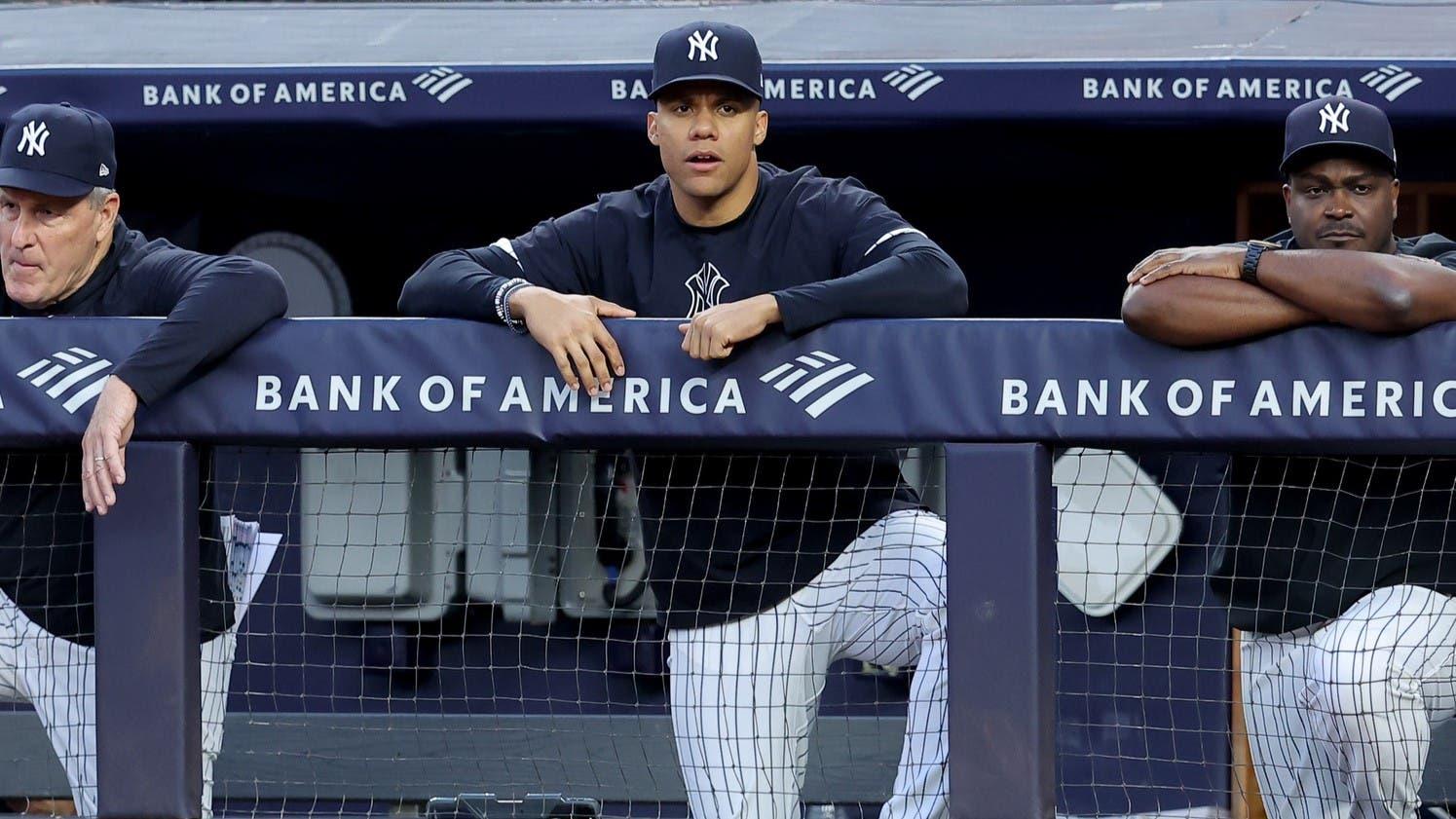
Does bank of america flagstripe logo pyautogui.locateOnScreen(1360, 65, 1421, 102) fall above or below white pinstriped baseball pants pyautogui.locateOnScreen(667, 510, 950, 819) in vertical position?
above

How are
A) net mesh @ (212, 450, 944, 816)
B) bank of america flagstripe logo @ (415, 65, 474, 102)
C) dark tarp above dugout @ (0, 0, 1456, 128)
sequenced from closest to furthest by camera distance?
net mesh @ (212, 450, 944, 816) → dark tarp above dugout @ (0, 0, 1456, 128) → bank of america flagstripe logo @ (415, 65, 474, 102)

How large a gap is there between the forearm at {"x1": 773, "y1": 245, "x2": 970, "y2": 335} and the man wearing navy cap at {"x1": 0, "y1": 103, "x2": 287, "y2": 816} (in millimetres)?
893

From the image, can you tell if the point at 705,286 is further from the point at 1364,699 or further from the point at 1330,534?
the point at 1364,699

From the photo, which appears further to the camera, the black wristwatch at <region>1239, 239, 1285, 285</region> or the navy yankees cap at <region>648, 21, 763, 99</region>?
the navy yankees cap at <region>648, 21, 763, 99</region>

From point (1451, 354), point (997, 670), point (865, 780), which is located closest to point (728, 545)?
point (997, 670)

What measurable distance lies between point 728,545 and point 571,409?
1.52 feet

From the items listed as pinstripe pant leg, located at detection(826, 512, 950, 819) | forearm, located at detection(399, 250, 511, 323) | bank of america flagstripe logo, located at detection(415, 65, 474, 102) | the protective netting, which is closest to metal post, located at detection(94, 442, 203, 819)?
forearm, located at detection(399, 250, 511, 323)

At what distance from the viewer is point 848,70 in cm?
496

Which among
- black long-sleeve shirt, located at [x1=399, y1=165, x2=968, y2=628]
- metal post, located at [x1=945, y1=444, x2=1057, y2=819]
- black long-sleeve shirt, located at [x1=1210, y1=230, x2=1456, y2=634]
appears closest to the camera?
metal post, located at [x1=945, y1=444, x2=1057, y2=819]

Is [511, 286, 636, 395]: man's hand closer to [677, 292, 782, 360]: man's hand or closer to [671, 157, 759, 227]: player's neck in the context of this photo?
[677, 292, 782, 360]: man's hand

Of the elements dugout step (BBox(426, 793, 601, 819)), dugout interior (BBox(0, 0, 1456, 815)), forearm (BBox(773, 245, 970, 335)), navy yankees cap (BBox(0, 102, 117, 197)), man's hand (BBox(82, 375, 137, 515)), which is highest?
dugout interior (BBox(0, 0, 1456, 815))

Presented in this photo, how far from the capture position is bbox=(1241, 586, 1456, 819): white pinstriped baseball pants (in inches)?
112

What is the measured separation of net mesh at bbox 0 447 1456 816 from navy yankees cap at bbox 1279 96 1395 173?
0.56m

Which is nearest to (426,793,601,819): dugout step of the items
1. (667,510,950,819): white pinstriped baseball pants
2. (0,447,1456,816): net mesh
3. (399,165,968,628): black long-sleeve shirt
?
(0,447,1456,816): net mesh
